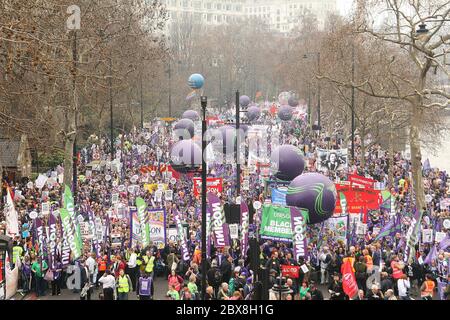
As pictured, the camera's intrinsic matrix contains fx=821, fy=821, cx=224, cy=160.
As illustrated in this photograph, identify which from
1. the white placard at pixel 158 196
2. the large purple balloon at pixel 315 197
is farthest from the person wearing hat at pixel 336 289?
the white placard at pixel 158 196

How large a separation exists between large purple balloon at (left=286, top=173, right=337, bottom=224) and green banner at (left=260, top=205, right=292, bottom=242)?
3240 millimetres

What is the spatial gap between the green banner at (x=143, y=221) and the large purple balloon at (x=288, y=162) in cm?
939

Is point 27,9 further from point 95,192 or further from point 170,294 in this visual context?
point 95,192

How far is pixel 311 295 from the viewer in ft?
51.3

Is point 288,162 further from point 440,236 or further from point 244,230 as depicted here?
point 440,236

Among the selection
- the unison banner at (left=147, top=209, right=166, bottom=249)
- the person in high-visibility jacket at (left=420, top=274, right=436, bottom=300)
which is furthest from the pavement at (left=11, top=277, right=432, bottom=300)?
the person in high-visibility jacket at (left=420, top=274, right=436, bottom=300)

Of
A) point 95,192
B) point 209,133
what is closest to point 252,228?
point 95,192

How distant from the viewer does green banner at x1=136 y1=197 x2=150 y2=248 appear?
20.7 m

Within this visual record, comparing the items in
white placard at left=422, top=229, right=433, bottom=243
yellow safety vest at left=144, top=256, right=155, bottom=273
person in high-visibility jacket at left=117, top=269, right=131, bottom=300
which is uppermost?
white placard at left=422, top=229, right=433, bottom=243

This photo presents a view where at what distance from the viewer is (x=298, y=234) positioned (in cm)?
1956

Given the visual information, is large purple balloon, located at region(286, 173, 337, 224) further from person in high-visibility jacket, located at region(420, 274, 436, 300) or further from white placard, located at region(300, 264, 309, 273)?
person in high-visibility jacket, located at region(420, 274, 436, 300)
